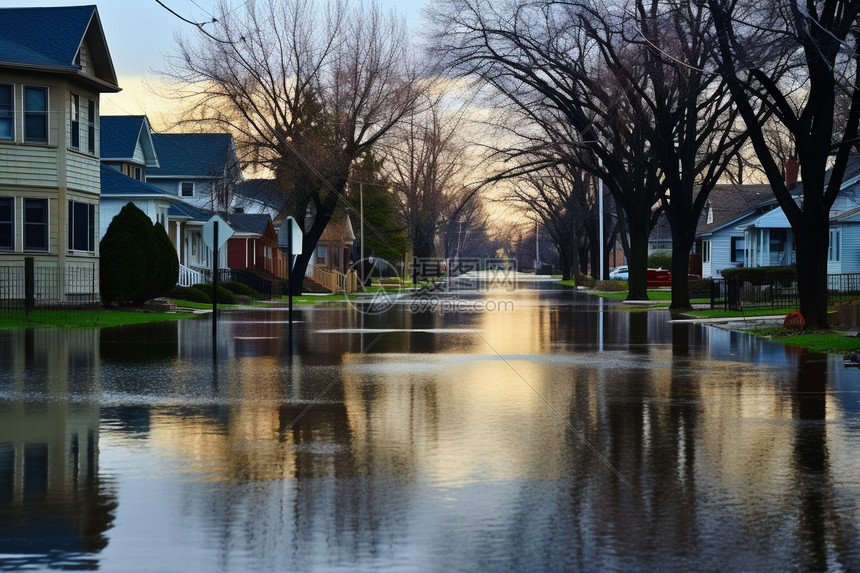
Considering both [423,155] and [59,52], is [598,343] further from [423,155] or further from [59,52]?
[423,155]

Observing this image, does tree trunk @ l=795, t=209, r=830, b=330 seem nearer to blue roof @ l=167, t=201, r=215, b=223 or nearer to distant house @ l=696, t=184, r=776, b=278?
blue roof @ l=167, t=201, r=215, b=223

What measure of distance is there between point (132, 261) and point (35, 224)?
329 cm

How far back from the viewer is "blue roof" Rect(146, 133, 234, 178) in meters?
71.6

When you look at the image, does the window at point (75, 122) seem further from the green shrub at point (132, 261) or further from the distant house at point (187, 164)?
the distant house at point (187, 164)

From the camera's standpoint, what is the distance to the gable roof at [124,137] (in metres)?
55.0

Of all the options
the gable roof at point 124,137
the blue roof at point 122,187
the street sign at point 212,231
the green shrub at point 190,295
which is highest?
the gable roof at point 124,137

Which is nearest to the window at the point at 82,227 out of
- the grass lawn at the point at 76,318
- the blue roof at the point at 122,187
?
the grass lawn at the point at 76,318

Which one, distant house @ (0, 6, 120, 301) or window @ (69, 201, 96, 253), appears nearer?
distant house @ (0, 6, 120, 301)

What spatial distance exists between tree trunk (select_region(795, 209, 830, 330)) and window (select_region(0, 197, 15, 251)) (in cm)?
2404

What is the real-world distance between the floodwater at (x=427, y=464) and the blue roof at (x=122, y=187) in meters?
30.7

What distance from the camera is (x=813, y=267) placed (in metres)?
27.8

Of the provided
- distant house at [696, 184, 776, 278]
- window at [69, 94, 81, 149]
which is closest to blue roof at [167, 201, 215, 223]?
window at [69, 94, 81, 149]

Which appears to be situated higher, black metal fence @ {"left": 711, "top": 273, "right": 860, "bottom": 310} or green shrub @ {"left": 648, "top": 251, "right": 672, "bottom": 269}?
green shrub @ {"left": 648, "top": 251, "right": 672, "bottom": 269}

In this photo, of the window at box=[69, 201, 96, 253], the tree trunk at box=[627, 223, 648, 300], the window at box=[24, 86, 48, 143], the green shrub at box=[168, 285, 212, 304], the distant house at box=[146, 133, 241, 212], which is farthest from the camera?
the distant house at box=[146, 133, 241, 212]
